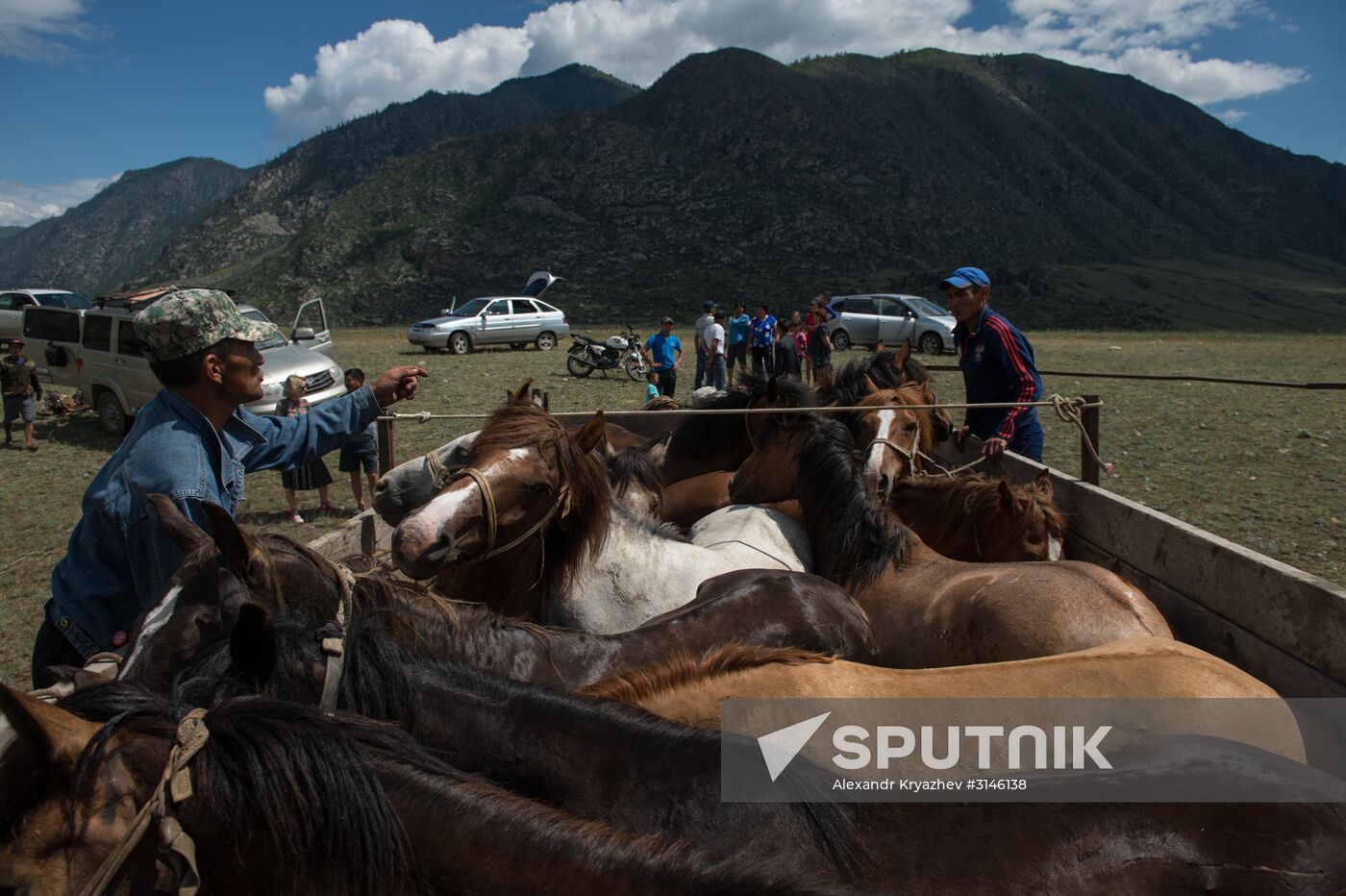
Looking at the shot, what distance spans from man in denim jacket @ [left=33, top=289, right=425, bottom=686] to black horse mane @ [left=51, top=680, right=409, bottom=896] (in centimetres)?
103

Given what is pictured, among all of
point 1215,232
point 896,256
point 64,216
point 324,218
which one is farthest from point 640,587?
point 64,216

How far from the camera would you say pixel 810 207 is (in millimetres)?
61938

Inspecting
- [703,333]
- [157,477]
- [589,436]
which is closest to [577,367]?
[703,333]

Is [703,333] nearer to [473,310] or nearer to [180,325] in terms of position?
[180,325]

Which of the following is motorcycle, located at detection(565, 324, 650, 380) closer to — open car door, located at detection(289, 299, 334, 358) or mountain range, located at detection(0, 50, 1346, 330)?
open car door, located at detection(289, 299, 334, 358)

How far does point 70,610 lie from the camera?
2240mm

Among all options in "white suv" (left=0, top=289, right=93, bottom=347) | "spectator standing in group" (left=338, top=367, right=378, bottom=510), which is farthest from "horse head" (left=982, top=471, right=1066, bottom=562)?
"white suv" (left=0, top=289, right=93, bottom=347)

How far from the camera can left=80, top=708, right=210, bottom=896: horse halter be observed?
1.04m

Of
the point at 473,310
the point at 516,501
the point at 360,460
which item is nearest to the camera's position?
the point at 516,501

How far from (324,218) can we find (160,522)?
65066 millimetres

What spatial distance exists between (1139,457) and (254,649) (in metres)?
10.2

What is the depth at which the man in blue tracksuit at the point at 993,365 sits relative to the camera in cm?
451

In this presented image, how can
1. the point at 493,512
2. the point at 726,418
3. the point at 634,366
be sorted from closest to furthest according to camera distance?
the point at 493,512
the point at 726,418
the point at 634,366

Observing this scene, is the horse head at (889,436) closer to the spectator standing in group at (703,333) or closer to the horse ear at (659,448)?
the horse ear at (659,448)
